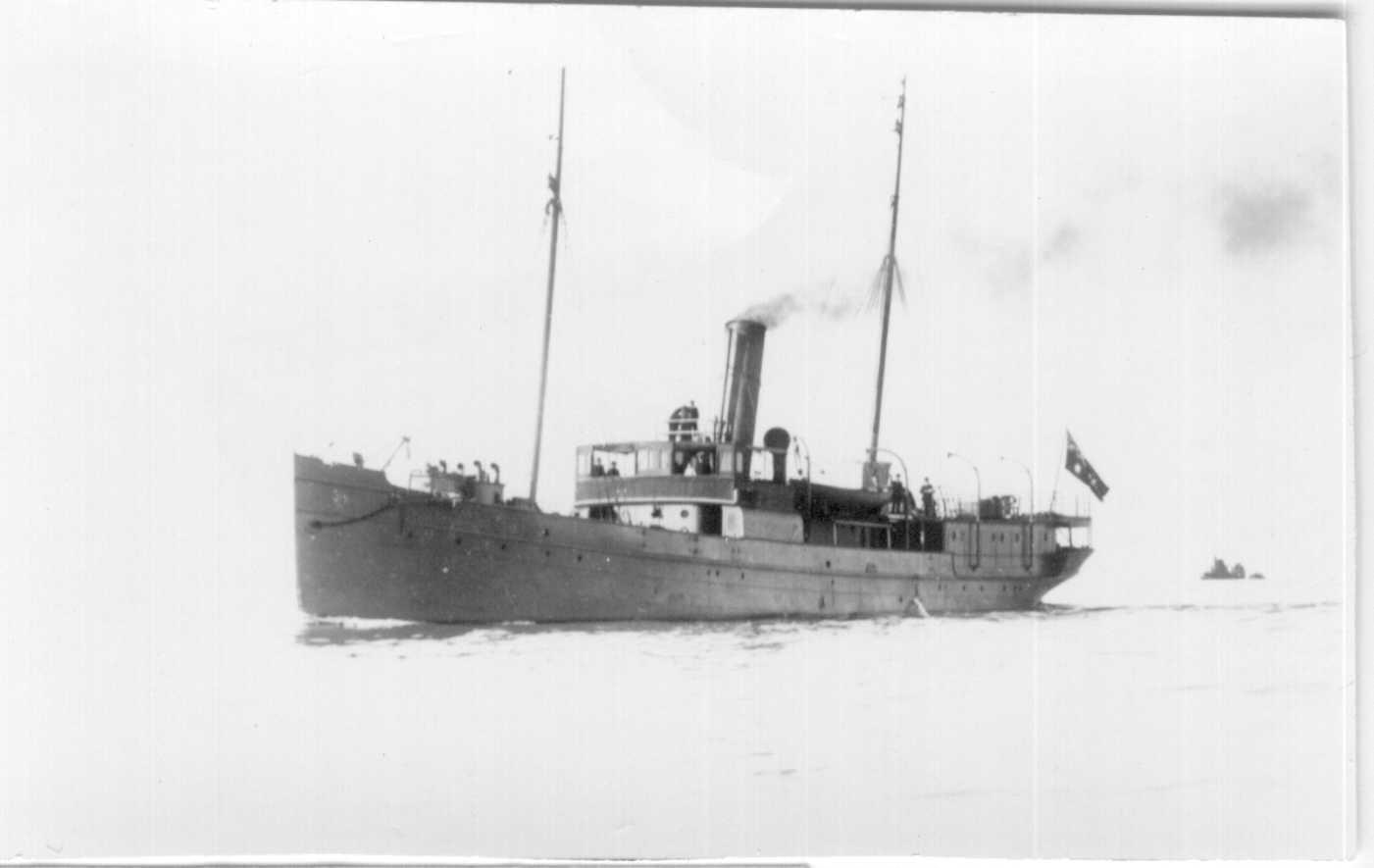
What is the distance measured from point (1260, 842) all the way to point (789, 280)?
2.99 metres

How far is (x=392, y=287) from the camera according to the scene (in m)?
5.48

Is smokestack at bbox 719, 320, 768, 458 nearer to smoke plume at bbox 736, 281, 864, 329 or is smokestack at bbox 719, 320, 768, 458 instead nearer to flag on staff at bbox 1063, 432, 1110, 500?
smoke plume at bbox 736, 281, 864, 329

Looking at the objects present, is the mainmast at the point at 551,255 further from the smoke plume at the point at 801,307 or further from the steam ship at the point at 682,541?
the smoke plume at the point at 801,307

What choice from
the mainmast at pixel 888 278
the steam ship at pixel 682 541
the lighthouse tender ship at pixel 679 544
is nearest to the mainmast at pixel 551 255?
the steam ship at pixel 682 541

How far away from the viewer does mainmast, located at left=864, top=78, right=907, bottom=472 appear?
18.2 ft

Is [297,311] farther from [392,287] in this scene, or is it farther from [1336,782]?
[1336,782]

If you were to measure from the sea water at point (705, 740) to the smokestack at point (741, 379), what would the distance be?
0.83 metres

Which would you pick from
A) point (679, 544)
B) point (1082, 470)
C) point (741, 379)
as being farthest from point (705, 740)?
point (1082, 470)

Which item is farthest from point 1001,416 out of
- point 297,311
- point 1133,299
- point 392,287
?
point 297,311

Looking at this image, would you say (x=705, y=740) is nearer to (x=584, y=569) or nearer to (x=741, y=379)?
(x=584, y=569)

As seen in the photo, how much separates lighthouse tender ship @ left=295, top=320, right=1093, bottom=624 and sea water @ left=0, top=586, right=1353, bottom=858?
196 mm

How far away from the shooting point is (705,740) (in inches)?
216

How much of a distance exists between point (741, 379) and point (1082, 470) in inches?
57.0

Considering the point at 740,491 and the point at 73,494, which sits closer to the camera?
the point at 73,494
